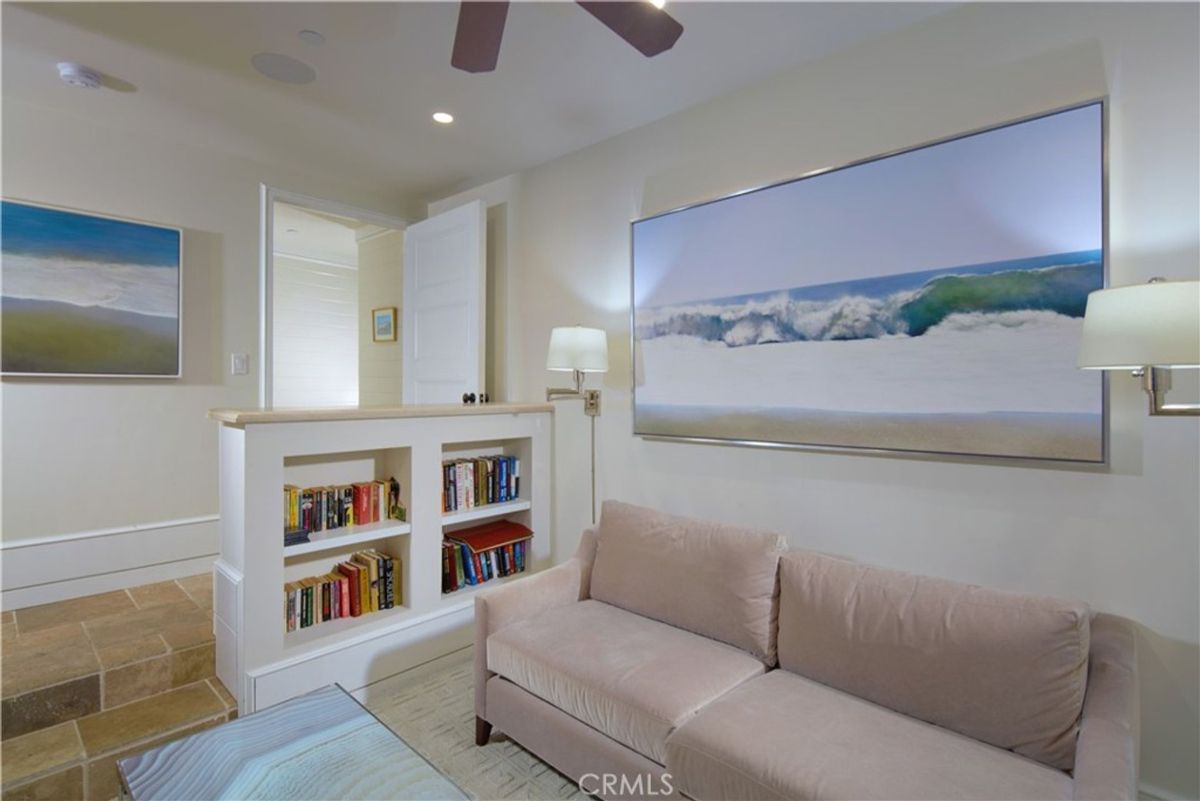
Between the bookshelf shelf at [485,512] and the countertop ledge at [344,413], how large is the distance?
504 millimetres

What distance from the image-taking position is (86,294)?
9.41ft

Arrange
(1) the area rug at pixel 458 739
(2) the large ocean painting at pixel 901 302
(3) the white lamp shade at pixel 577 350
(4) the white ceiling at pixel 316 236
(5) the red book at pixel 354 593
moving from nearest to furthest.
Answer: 1. (2) the large ocean painting at pixel 901 302
2. (1) the area rug at pixel 458 739
3. (5) the red book at pixel 354 593
4. (3) the white lamp shade at pixel 577 350
5. (4) the white ceiling at pixel 316 236

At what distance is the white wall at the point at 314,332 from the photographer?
5605 mm

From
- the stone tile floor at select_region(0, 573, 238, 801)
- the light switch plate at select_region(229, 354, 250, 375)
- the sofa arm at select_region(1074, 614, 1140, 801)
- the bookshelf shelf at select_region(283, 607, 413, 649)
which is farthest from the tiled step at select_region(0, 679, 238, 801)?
the sofa arm at select_region(1074, 614, 1140, 801)

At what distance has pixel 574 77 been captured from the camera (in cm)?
239

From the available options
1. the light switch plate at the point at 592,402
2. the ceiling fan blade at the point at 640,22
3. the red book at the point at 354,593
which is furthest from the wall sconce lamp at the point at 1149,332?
the red book at the point at 354,593

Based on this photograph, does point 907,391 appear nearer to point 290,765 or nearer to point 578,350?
point 578,350

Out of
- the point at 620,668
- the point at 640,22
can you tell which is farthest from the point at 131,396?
the point at 640,22

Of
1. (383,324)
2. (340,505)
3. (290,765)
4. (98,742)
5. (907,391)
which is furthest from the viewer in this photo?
(383,324)

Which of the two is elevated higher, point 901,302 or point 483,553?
point 901,302

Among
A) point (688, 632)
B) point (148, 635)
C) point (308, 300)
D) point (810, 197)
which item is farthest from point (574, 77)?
point (308, 300)

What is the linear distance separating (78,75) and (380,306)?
2.53 metres

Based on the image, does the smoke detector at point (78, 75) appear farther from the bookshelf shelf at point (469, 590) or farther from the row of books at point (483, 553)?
the bookshelf shelf at point (469, 590)

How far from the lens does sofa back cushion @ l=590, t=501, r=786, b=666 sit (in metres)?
1.90
